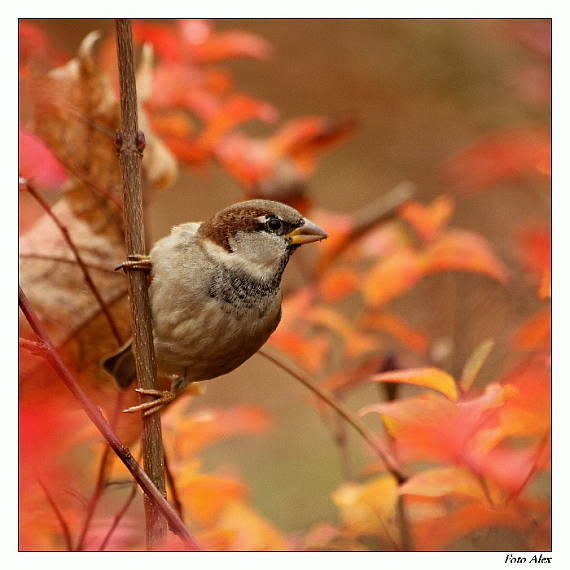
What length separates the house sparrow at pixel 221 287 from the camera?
0.80 meters

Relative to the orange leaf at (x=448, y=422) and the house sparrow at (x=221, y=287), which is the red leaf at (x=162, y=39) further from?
the orange leaf at (x=448, y=422)

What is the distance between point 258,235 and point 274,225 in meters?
0.02

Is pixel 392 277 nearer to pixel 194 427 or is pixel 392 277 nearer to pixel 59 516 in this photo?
pixel 194 427

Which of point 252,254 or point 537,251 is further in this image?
point 537,251

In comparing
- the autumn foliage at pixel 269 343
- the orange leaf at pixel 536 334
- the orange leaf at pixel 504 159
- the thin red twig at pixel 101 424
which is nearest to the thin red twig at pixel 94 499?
the autumn foliage at pixel 269 343

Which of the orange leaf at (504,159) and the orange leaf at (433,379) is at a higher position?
the orange leaf at (504,159)

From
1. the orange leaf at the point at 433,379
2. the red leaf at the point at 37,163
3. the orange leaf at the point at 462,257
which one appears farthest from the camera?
the orange leaf at the point at 462,257

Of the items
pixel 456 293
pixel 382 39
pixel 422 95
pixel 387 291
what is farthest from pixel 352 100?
pixel 387 291

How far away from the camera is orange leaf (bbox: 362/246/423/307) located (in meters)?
1.06

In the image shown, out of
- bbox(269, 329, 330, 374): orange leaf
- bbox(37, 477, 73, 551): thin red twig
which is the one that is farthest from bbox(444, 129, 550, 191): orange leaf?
bbox(37, 477, 73, 551): thin red twig

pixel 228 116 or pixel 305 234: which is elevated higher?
pixel 228 116

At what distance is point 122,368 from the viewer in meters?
0.92

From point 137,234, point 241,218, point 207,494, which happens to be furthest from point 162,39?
point 207,494

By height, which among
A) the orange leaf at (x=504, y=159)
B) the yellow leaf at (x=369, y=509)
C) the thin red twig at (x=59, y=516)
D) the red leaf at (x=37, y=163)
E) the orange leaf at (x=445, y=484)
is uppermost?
the orange leaf at (x=504, y=159)
